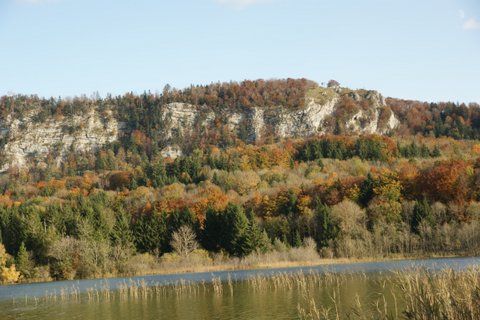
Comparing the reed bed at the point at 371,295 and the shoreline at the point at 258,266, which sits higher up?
the reed bed at the point at 371,295

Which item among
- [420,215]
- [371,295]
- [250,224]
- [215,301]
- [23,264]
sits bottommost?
[23,264]

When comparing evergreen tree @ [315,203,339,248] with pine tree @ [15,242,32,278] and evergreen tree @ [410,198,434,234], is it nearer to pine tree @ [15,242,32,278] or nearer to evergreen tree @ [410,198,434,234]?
evergreen tree @ [410,198,434,234]

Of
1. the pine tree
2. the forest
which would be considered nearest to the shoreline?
the forest

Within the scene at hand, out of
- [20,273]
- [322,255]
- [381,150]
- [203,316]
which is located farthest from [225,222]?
[381,150]

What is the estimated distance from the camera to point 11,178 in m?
182

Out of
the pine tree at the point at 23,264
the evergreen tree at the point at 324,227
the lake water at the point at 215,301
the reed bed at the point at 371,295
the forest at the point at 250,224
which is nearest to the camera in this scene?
the reed bed at the point at 371,295

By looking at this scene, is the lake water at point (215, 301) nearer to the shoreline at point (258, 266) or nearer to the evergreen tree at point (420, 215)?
the shoreline at point (258, 266)

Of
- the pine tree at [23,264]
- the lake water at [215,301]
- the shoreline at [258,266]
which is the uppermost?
the lake water at [215,301]

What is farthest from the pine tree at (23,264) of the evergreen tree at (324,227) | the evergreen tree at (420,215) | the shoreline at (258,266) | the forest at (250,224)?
the evergreen tree at (420,215)

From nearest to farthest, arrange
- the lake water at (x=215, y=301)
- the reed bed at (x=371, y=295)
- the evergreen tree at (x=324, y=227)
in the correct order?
the reed bed at (x=371, y=295) → the lake water at (x=215, y=301) → the evergreen tree at (x=324, y=227)

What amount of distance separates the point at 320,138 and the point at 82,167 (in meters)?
81.3

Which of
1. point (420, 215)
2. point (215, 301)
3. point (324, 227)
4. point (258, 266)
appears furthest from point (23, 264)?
point (420, 215)

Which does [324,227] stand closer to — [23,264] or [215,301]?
[23,264]

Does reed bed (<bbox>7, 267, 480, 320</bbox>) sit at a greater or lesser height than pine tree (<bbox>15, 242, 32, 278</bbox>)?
greater
